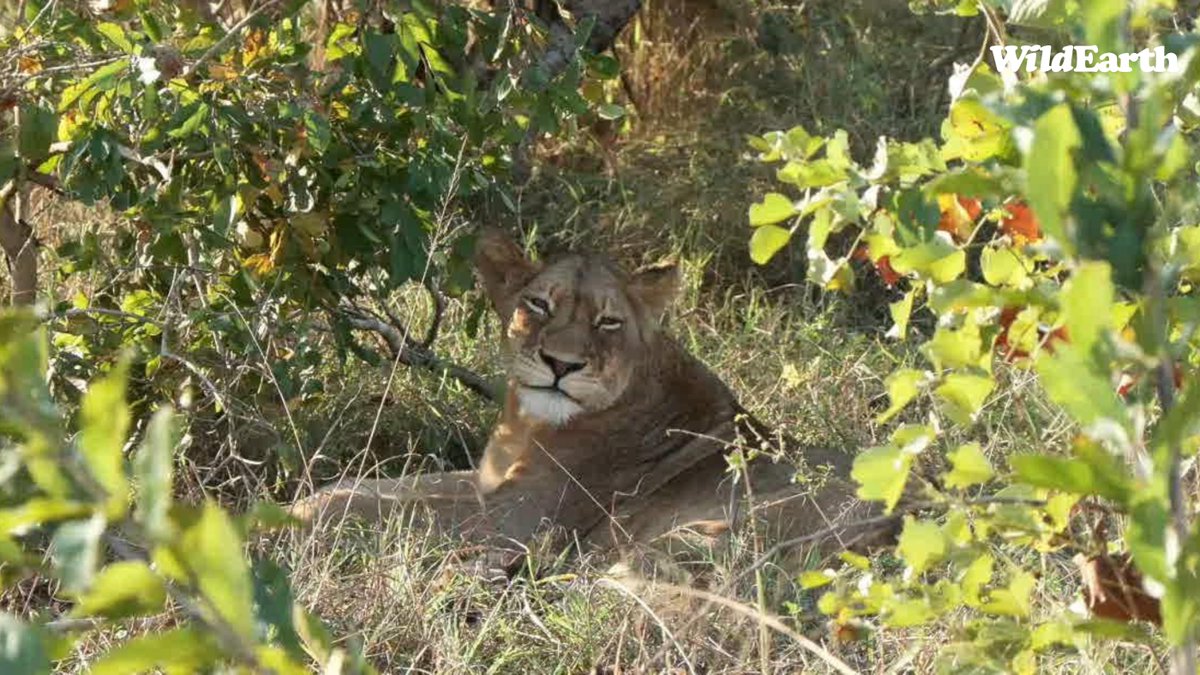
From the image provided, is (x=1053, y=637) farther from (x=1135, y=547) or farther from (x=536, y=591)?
(x=536, y=591)

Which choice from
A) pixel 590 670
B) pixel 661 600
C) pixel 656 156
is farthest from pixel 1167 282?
pixel 656 156

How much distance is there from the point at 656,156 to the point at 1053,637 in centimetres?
525

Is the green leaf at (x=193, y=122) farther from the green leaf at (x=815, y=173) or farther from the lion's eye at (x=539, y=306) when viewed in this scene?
the green leaf at (x=815, y=173)

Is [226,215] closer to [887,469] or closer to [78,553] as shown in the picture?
[887,469]

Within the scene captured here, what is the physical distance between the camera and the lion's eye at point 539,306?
544 centimetres

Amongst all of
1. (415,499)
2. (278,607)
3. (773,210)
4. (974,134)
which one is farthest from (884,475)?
(415,499)

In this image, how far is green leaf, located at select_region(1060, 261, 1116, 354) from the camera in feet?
5.40

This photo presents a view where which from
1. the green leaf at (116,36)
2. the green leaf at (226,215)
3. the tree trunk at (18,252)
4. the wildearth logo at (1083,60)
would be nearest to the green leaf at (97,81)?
the green leaf at (116,36)

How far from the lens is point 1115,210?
194cm

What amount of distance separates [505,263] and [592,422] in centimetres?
52

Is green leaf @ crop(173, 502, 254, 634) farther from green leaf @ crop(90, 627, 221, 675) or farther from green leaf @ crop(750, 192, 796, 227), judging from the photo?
green leaf @ crop(750, 192, 796, 227)

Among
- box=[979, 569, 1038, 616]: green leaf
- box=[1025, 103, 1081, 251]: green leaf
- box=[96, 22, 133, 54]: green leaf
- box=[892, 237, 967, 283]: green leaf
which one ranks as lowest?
box=[979, 569, 1038, 616]: green leaf

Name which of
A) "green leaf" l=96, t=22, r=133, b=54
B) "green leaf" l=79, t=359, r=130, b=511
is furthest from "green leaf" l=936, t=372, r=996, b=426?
"green leaf" l=96, t=22, r=133, b=54

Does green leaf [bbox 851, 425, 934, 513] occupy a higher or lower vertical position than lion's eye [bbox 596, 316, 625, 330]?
higher
